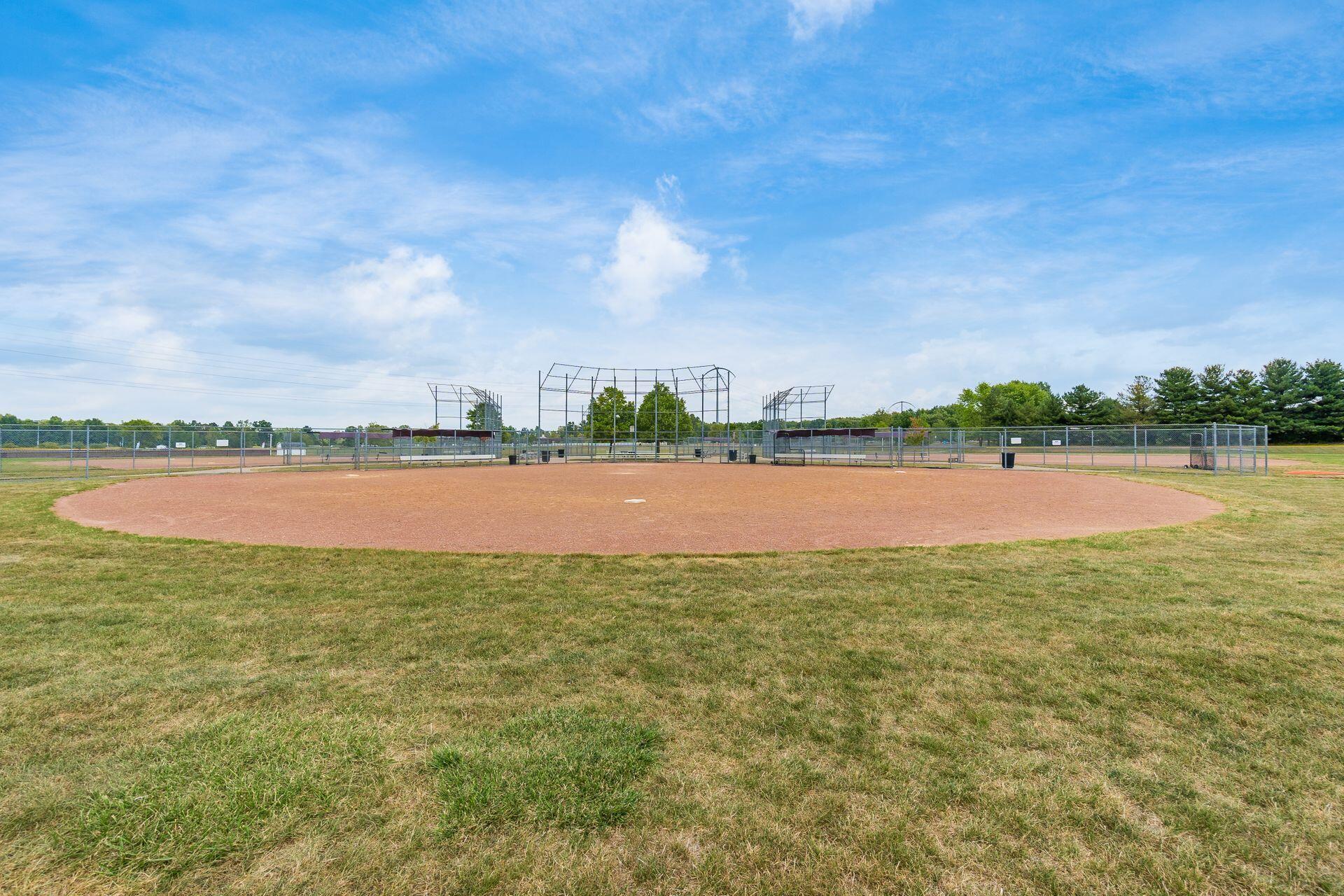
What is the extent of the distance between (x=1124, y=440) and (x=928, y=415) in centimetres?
7721

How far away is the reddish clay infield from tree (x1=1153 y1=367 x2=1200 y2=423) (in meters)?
59.9

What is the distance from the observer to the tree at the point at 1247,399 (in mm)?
60219

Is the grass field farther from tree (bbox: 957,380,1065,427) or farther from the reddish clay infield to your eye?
the reddish clay infield

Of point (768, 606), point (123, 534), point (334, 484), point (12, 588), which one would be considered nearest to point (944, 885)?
point (768, 606)

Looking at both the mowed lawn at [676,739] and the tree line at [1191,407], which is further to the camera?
the tree line at [1191,407]

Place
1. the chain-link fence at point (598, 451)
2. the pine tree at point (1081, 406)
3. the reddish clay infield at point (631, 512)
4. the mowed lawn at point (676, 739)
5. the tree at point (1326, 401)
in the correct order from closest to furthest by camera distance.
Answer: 1. the mowed lawn at point (676, 739)
2. the reddish clay infield at point (631, 512)
3. the chain-link fence at point (598, 451)
4. the tree at point (1326, 401)
5. the pine tree at point (1081, 406)

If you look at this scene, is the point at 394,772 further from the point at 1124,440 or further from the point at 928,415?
the point at 928,415

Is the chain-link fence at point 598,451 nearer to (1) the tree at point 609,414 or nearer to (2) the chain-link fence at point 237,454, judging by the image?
(2) the chain-link fence at point 237,454

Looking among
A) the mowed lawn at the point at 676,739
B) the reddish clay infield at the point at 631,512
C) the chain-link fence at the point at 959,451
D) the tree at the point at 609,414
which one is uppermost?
the tree at the point at 609,414

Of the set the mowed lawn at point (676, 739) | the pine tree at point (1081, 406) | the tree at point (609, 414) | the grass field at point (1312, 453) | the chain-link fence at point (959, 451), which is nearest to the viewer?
the mowed lawn at point (676, 739)

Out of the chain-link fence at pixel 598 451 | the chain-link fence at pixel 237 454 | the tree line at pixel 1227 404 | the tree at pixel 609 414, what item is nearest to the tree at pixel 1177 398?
the tree line at pixel 1227 404

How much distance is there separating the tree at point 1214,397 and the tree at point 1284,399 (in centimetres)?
296

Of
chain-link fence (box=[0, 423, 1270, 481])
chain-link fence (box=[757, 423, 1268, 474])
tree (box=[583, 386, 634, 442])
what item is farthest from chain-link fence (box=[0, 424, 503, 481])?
chain-link fence (box=[757, 423, 1268, 474])

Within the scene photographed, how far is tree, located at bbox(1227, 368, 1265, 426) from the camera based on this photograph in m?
60.2
